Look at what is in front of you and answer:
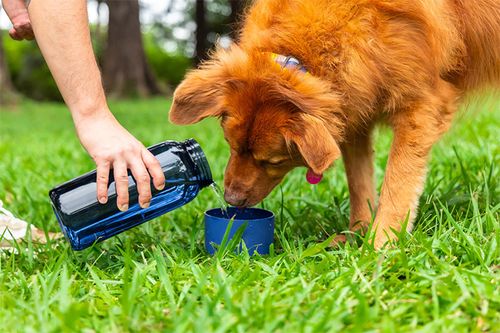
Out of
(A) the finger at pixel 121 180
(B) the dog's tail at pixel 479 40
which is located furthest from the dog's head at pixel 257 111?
(B) the dog's tail at pixel 479 40

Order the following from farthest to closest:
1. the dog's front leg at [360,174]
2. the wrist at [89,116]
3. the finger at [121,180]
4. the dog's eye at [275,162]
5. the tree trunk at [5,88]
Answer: the tree trunk at [5,88], the dog's front leg at [360,174], the dog's eye at [275,162], the wrist at [89,116], the finger at [121,180]

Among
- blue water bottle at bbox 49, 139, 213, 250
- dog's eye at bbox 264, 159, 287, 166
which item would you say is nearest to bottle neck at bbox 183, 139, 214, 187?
blue water bottle at bbox 49, 139, 213, 250

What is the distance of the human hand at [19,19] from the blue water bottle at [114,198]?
1.03m

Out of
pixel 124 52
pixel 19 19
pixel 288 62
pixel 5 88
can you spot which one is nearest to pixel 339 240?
pixel 288 62

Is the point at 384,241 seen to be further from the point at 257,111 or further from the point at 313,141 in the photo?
the point at 257,111

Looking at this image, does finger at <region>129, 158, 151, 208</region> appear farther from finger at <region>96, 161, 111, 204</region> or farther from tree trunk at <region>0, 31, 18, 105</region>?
tree trunk at <region>0, 31, 18, 105</region>

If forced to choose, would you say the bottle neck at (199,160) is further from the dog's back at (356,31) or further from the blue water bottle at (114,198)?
the dog's back at (356,31)

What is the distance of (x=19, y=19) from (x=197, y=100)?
4.14ft

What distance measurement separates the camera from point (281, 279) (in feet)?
8.08

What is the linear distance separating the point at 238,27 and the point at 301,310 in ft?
6.05

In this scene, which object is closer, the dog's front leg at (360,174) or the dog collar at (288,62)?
the dog collar at (288,62)

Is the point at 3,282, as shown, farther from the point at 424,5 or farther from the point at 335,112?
the point at 424,5

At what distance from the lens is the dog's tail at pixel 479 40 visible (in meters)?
3.23

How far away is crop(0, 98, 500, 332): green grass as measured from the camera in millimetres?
2041
